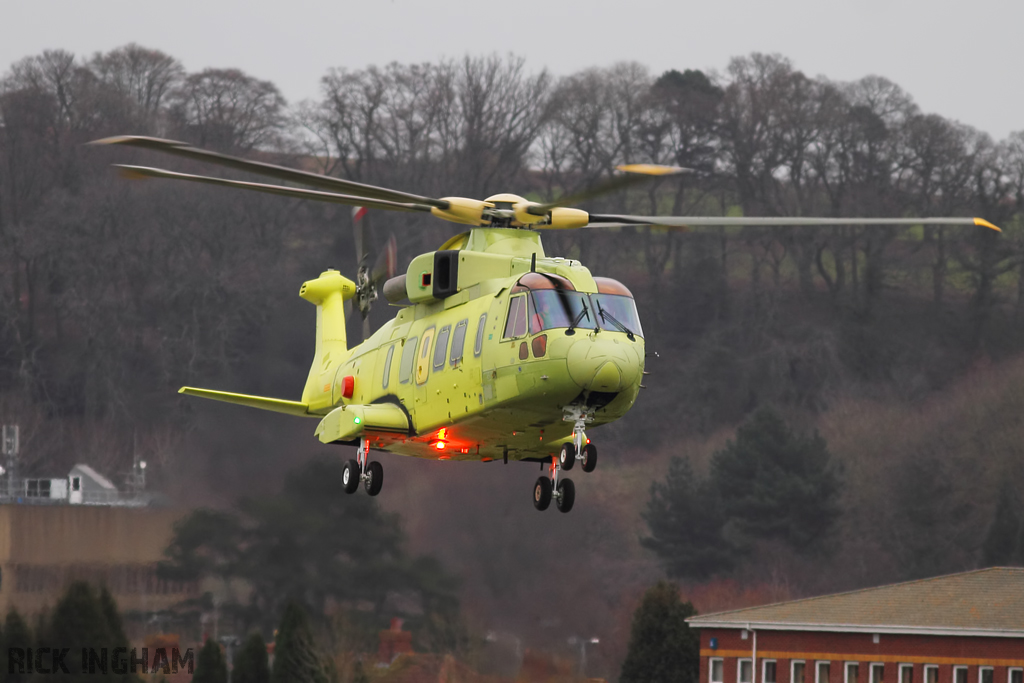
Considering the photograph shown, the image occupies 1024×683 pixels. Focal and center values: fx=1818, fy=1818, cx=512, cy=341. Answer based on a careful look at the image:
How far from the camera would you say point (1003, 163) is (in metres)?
89.9

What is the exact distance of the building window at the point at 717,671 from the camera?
1945 inches

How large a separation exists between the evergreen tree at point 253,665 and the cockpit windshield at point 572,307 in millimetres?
19094

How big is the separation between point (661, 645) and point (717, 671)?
168 centimetres

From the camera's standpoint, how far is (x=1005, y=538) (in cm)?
6375

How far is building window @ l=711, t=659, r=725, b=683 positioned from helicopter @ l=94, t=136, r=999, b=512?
78.0 feet

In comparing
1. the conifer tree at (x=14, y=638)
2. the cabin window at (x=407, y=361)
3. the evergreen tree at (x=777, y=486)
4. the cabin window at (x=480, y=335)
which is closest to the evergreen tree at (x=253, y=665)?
the conifer tree at (x=14, y=638)

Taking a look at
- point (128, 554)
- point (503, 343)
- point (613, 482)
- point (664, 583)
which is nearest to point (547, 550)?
point (664, 583)

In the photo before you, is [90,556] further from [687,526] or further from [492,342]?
[687,526]

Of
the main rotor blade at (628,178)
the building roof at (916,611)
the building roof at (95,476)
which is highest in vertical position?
the main rotor blade at (628,178)

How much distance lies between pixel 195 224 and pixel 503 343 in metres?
54.4

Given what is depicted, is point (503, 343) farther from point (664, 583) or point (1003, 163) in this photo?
point (1003, 163)

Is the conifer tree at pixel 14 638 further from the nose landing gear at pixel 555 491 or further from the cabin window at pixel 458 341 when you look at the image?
the cabin window at pixel 458 341

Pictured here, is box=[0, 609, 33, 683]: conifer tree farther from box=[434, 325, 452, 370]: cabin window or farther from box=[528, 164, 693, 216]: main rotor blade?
box=[528, 164, 693, 216]: main rotor blade

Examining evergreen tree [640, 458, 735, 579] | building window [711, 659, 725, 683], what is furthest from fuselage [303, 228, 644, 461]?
evergreen tree [640, 458, 735, 579]
